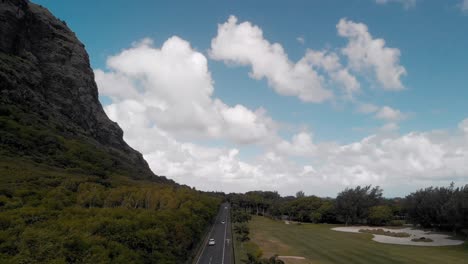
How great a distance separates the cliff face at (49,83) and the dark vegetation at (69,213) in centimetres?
389

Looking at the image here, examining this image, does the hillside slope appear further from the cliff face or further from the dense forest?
the dense forest

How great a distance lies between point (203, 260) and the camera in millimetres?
48594

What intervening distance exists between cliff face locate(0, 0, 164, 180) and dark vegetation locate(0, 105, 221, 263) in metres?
3.89

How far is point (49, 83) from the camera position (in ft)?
485

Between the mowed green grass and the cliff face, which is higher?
the cliff face

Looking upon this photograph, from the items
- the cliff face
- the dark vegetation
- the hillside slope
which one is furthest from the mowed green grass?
the cliff face

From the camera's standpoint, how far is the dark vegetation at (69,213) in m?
20.3

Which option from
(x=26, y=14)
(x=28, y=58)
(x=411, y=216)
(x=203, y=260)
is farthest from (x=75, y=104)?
(x=411, y=216)

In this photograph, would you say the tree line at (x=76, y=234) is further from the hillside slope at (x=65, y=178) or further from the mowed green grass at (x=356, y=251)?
the mowed green grass at (x=356, y=251)

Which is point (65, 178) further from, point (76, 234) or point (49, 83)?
point (49, 83)

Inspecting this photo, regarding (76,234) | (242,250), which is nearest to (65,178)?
(242,250)

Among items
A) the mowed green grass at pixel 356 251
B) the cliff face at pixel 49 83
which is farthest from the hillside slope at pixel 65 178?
the mowed green grass at pixel 356 251

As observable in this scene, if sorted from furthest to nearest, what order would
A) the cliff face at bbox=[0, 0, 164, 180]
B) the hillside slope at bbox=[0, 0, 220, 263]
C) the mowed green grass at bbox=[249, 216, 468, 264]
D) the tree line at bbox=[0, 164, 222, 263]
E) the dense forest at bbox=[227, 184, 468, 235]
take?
1. the cliff face at bbox=[0, 0, 164, 180]
2. the dense forest at bbox=[227, 184, 468, 235]
3. the mowed green grass at bbox=[249, 216, 468, 264]
4. the hillside slope at bbox=[0, 0, 220, 263]
5. the tree line at bbox=[0, 164, 222, 263]

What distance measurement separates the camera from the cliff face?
4348 inches
